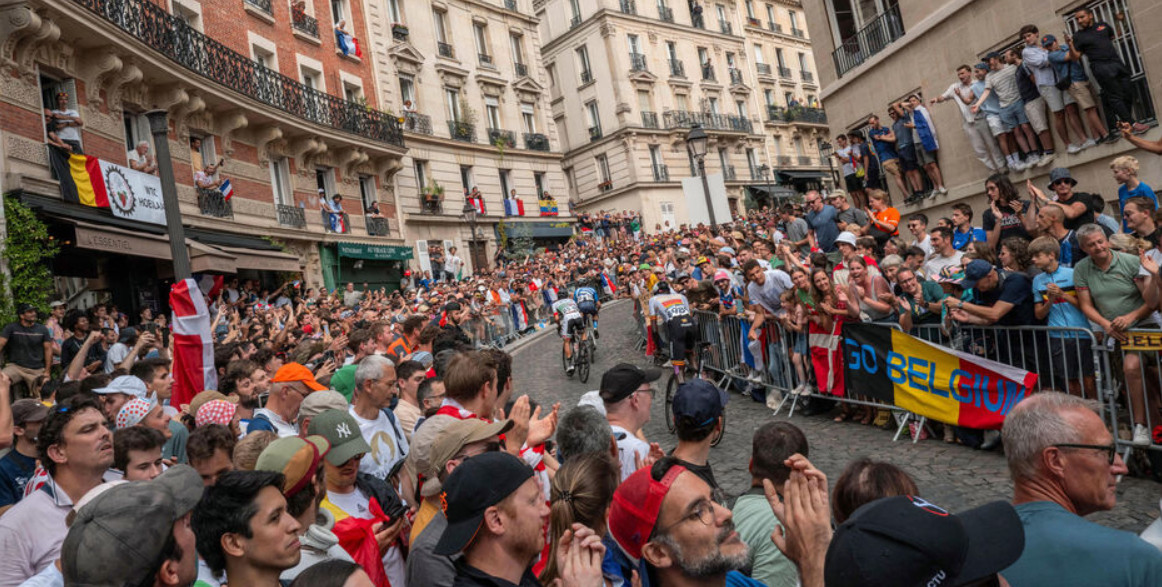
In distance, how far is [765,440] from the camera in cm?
353

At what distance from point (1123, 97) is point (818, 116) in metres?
49.6

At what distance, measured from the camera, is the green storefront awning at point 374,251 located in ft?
82.6

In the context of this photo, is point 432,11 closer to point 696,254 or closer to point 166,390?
point 696,254

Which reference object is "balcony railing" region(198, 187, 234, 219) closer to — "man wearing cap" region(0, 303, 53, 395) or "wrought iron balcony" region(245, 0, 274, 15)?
"wrought iron balcony" region(245, 0, 274, 15)

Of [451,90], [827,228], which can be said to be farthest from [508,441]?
[451,90]

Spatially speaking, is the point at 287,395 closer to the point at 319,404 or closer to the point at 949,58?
the point at 319,404

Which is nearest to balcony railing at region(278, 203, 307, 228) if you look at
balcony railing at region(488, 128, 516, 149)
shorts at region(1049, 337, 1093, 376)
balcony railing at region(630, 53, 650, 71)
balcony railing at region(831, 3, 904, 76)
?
balcony railing at region(488, 128, 516, 149)

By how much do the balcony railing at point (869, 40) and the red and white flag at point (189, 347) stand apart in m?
14.8

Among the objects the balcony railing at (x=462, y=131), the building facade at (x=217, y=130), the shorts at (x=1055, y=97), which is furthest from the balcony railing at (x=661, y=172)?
the shorts at (x=1055, y=97)

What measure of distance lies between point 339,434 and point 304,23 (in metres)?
25.2

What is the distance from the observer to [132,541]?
2.39 m

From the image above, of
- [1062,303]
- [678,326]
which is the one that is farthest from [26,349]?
[1062,303]

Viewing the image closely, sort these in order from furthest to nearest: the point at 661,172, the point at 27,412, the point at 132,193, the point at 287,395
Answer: the point at 661,172 → the point at 132,193 → the point at 287,395 → the point at 27,412

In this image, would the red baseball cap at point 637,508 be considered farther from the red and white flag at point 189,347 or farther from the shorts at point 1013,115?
the shorts at point 1013,115
